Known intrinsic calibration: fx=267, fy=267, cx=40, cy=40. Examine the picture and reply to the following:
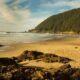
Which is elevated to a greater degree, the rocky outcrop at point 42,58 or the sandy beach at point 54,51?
the rocky outcrop at point 42,58

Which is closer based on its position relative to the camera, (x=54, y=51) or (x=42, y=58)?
(x=42, y=58)

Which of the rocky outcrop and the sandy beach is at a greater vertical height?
the rocky outcrop

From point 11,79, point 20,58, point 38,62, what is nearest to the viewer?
point 11,79

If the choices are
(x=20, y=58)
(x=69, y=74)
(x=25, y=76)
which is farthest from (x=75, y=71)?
(x=20, y=58)

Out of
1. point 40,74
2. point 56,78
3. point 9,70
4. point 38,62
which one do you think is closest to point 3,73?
point 9,70

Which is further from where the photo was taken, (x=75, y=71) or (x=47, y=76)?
(x=75, y=71)

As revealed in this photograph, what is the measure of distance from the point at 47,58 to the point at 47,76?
9381 millimetres

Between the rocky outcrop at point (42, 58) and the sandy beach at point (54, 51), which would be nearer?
the sandy beach at point (54, 51)

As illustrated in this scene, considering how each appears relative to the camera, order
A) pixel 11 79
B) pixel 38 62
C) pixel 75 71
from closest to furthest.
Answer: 1. pixel 11 79
2. pixel 75 71
3. pixel 38 62

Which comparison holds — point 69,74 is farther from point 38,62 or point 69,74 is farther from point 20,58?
point 20,58

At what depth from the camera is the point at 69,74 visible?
1302 centimetres

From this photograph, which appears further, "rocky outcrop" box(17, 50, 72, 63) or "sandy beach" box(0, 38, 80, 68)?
"rocky outcrop" box(17, 50, 72, 63)

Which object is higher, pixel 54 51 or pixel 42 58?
pixel 42 58

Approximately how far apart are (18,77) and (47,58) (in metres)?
10.0
